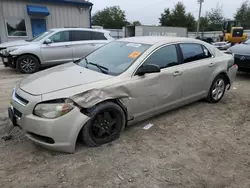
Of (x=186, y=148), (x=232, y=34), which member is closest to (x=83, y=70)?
(x=186, y=148)

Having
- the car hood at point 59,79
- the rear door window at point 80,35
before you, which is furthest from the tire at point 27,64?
the car hood at point 59,79

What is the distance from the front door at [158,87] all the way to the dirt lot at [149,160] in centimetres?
37

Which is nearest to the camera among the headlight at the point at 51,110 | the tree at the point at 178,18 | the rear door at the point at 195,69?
the headlight at the point at 51,110

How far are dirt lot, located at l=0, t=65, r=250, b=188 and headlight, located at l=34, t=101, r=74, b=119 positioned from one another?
612 mm

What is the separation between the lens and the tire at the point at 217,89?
4.83 metres

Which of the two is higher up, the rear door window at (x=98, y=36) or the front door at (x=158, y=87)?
the rear door window at (x=98, y=36)

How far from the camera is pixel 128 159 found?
9.59 ft

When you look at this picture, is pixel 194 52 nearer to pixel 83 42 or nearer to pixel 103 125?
pixel 103 125

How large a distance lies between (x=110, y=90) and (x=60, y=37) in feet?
19.8

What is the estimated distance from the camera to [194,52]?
14.4 feet

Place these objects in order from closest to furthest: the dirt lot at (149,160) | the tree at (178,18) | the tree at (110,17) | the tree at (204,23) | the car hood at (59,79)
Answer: the dirt lot at (149,160) → the car hood at (59,79) → the tree at (178,18) → the tree at (204,23) → the tree at (110,17)

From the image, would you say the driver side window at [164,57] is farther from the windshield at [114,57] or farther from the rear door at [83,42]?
the rear door at [83,42]

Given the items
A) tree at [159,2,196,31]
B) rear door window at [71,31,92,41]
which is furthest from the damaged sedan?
tree at [159,2,196,31]

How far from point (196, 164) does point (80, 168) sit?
1456 millimetres
